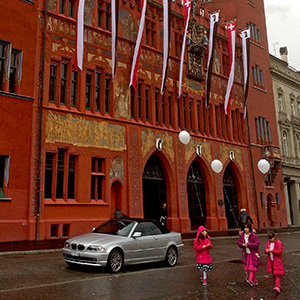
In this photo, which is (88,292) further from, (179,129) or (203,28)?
(203,28)

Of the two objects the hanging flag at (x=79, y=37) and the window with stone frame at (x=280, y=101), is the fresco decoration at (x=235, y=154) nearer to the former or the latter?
the window with stone frame at (x=280, y=101)

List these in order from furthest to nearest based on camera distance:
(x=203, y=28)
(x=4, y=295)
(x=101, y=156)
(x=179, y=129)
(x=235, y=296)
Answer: (x=203, y=28)
(x=179, y=129)
(x=101, y=156)
(x=235, y=296)
(x=4, y=295)

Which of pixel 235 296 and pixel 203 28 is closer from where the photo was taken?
pixel 235 296

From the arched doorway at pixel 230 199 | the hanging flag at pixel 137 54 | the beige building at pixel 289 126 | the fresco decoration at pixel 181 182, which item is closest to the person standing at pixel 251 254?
the hanging flag at pixel 137 54

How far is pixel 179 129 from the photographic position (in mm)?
27047

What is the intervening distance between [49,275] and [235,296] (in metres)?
4.71

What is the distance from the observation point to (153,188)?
82.1ft

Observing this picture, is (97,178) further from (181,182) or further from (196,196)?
(196,196)

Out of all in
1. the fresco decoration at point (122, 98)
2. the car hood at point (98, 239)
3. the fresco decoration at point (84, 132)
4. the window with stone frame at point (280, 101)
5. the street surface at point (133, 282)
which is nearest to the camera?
the street surface at point (133, 282)

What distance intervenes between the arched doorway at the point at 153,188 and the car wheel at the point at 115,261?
14114 millimetres

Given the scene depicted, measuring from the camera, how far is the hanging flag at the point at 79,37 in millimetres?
19891

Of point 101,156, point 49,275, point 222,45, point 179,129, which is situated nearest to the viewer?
point 49,275

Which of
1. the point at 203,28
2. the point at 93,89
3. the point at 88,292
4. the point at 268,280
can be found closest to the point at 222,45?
the point at 203,28

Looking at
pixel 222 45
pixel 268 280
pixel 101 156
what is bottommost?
pixel 268 280
